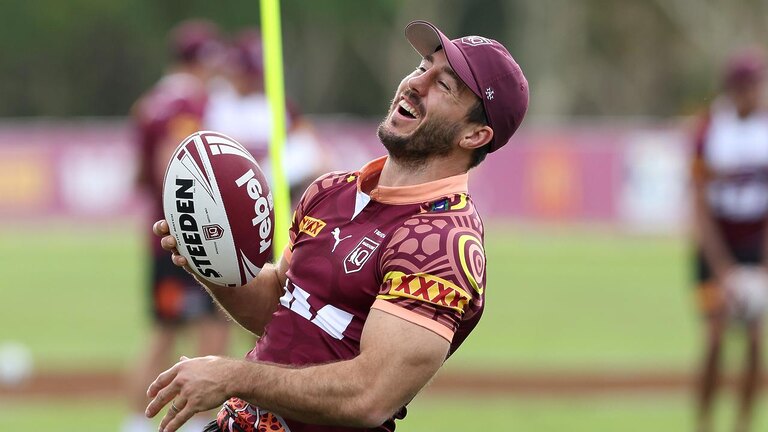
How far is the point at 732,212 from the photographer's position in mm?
9789

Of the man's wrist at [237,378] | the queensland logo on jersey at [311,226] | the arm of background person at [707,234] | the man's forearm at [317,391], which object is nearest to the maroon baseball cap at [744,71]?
the arm of background person at [707,234]

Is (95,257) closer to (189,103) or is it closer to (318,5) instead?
(189,103)

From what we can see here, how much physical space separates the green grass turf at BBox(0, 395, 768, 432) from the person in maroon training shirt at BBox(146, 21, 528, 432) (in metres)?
4.98

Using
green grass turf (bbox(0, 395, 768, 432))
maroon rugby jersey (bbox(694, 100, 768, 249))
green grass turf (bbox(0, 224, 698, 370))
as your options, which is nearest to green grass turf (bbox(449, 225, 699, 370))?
green grass turf (bbox(0, 224, 698, 370))

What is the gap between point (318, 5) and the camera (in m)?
38.4

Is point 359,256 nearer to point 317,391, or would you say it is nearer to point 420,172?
point 420,172

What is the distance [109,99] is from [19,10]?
3407 mm

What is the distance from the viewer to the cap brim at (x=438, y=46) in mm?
4285

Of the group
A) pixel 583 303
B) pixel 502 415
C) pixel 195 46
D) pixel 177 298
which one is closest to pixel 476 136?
pixel 177 298

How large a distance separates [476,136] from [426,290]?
0.61 meters

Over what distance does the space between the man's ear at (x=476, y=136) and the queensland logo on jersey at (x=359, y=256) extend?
0.45 m

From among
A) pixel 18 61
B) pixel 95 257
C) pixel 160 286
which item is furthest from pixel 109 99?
pixel 160 286

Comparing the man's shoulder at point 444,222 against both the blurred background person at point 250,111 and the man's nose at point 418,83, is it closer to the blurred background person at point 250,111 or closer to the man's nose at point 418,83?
the man's nose at point 418,83

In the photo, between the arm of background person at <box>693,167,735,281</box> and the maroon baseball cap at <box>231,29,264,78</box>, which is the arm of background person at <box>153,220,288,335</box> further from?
the arm of background person at <box>693,167,735,281</box>
